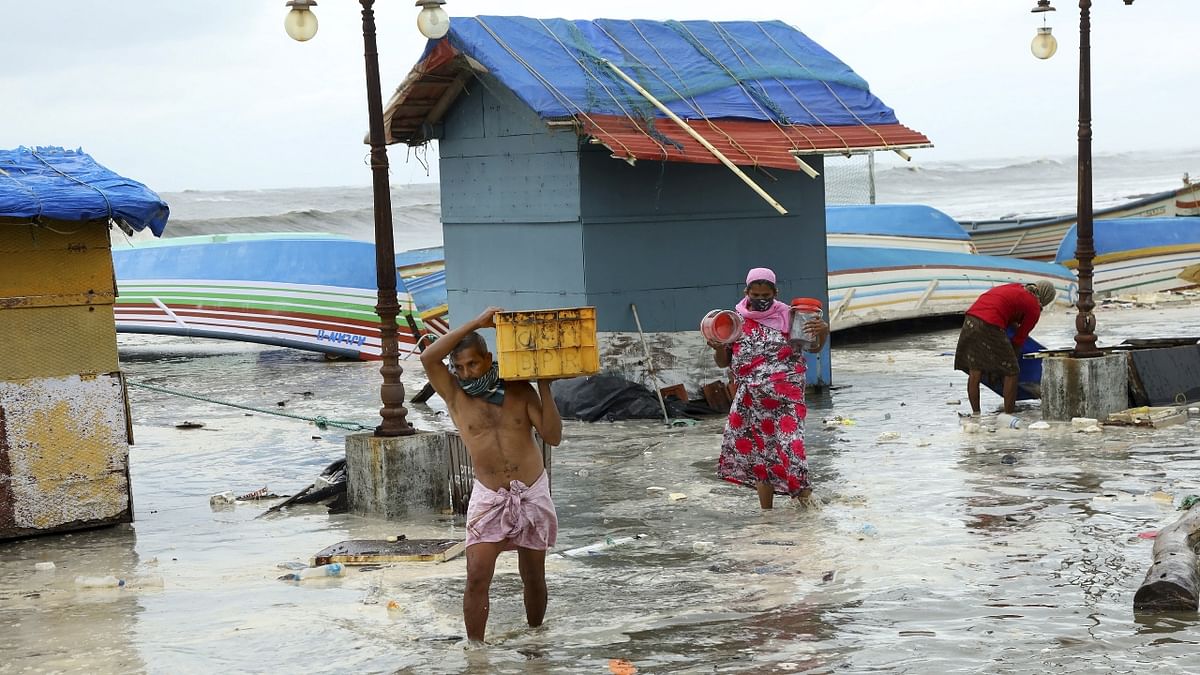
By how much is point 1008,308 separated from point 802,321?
4592 millimetres

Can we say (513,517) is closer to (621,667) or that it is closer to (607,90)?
(621,667)

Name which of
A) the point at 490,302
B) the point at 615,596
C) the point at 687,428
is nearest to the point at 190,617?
the point at 615,596

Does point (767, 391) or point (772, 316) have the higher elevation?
point (772, 316)

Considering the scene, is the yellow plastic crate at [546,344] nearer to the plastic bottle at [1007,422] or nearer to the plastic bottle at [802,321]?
the plastic bottle at [802,321]

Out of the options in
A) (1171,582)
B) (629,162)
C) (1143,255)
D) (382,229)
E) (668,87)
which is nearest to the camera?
(1171,582)

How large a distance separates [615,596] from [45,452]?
417 centimetres

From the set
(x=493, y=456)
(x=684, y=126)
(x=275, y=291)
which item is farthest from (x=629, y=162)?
(x=275, y=291)

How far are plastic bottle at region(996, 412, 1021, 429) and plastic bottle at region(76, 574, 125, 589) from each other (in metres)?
7.59

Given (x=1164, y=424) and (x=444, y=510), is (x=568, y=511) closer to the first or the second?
(x=444, y=510)

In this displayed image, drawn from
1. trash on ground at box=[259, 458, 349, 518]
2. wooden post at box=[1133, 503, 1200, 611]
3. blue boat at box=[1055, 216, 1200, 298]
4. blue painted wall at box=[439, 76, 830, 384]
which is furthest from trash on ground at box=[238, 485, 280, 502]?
blue boat at box=[1055, 216, 1200, 298]

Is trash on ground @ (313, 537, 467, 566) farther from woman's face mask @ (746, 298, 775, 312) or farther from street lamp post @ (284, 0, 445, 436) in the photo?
woman's face mask @ (746, 298, 775, 312)

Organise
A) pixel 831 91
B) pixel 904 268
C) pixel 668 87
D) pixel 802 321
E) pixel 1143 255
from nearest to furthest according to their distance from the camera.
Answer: pixel 802 321, pixel 668 87, pixel 831 91, pixel 904 268, pixel 1143 255

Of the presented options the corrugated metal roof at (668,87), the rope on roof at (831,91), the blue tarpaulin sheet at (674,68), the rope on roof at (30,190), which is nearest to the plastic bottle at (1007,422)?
the corrugated metal roof at (668,87)

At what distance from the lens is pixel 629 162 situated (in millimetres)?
13531
